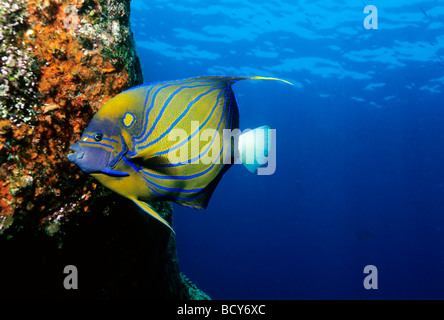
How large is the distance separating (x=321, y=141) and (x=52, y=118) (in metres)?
49.3

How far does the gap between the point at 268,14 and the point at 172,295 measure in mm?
20332

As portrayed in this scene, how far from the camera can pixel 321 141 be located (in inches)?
1850

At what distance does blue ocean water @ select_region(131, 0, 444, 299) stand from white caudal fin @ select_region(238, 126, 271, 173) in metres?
18.9

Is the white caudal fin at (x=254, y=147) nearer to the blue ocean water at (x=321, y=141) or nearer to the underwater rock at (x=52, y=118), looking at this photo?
the underwater rock at (x=52, y=118)

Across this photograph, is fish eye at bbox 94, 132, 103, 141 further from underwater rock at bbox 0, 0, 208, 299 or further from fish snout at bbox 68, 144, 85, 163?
underwater rock at bbox 0, 0, 208, 299

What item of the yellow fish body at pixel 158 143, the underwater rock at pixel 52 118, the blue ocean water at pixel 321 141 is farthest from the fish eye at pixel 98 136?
the blue ocean water at pixel 321 141

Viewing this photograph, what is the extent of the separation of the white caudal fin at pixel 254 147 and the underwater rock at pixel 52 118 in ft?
2.82

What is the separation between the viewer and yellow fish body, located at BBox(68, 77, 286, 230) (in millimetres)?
919

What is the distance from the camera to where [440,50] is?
1816 centimetres

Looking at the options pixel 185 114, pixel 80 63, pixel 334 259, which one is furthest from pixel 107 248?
pixel 334 259

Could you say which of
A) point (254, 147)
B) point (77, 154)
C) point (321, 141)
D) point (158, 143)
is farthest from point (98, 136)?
point (321, 141)

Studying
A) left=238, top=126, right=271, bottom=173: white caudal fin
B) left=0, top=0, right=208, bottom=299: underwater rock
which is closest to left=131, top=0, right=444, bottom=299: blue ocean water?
left=0, top=0, right=208, bottom=299: underwater rock

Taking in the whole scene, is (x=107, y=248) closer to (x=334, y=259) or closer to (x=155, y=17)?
(x=155, y=17)

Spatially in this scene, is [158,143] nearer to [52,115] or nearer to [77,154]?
[77,154]
